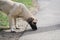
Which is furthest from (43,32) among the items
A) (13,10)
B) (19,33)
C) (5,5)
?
(5,5)

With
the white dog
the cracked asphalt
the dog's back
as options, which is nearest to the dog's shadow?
the cracked asphalt

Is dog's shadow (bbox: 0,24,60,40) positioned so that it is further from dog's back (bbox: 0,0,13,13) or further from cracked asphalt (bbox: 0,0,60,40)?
dog's back (bbox: 0,0,13,13)

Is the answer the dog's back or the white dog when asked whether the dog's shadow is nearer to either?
the white dog

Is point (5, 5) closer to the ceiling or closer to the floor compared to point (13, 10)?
closer to the ceiling

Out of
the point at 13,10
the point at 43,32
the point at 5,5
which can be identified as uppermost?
the point at 5,5

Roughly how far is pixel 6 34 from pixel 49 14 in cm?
396

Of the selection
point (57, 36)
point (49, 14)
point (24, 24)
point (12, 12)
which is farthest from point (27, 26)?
point (49, 14)

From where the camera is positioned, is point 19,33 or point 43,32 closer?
point 19,33

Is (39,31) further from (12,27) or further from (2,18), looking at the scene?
(2,18)

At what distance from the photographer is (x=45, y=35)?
342 inches

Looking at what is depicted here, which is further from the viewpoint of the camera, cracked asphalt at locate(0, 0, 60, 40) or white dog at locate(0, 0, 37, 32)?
white dog at locate(0, 0, 37, 32)

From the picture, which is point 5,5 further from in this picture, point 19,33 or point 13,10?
point 19,33

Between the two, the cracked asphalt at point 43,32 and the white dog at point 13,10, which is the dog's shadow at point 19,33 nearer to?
the cracked asphalt at point 43,32

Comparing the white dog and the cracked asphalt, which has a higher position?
the white dog
